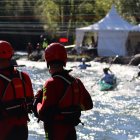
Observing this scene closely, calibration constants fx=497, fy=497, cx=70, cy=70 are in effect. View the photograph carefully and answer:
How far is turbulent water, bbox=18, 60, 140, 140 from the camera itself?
1186 cm

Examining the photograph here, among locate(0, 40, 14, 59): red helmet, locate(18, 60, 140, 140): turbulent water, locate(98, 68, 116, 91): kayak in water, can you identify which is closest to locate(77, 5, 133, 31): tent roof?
locate(18, 60, 140, 140): turbulent water

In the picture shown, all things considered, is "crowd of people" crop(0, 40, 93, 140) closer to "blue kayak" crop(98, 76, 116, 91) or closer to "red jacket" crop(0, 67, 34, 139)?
"red jacket" crop(0, 67, 34, 139)

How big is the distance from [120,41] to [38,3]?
22136 millimetres

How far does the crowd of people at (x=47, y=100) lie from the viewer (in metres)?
4.51

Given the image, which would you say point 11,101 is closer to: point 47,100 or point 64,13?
point 47,100

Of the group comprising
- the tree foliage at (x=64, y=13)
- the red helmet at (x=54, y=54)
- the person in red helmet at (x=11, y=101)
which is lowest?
the tree foliage at (x=64, y=13)

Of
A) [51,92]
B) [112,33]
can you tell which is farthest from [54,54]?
[112,33]

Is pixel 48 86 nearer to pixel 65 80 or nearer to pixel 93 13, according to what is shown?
pixel 65 80

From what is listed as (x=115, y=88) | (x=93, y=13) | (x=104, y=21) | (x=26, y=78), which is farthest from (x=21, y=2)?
(x=26, y=78)

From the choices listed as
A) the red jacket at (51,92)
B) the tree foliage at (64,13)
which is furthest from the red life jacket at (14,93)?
the tree foliage at (64,13)

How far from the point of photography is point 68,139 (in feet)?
15.2

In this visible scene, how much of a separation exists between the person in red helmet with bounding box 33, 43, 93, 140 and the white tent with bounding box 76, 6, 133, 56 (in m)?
30.9

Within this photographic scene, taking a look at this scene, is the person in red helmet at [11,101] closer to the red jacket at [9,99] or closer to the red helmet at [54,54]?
the red jacket at [9,99]

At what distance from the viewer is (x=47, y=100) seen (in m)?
4.47
